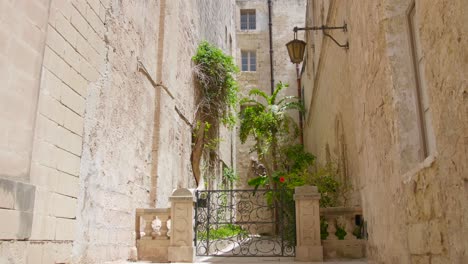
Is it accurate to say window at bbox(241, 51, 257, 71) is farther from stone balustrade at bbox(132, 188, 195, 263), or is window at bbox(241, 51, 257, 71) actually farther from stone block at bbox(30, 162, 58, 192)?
stone block at bbox(30, 162, 58, 192)

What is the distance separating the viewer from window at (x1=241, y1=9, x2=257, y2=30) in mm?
23317

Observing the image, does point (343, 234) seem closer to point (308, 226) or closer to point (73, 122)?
point (308, 226)

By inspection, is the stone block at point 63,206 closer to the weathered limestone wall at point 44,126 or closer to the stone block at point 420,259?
the weathered limestone wall at point 44,126

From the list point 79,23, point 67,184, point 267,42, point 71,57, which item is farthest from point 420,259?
point 267,42

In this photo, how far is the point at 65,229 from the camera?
480 centimetres

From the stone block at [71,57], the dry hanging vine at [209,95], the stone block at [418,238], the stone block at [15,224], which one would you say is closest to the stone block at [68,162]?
the stone block at [15,224]

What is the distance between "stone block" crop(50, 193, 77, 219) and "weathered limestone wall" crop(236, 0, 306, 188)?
54.2 ft

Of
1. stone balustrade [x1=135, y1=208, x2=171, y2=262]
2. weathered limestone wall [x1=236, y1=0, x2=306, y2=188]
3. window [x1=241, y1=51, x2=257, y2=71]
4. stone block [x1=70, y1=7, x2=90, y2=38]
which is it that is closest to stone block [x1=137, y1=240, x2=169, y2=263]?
stone balustrade [x1=135, y1=208, x2=171, y2=262]

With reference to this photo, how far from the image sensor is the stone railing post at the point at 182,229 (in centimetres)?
662

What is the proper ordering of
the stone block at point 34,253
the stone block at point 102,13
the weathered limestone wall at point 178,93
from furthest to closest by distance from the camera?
the weathered limestone wall at point 178,93 < the stone block at point 102,13 < the stone block at point 34,253

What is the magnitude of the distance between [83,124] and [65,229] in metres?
1.32

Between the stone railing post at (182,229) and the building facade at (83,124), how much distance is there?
76cm

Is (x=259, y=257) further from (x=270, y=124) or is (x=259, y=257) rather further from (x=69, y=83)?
(x=270, y=124)

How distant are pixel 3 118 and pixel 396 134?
3442 mm
